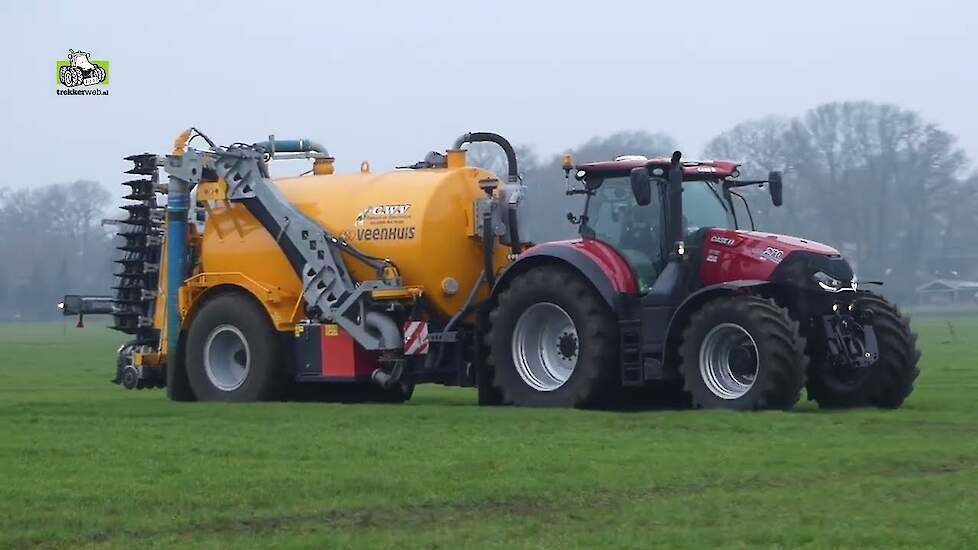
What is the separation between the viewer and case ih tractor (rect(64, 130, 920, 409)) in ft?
57.9

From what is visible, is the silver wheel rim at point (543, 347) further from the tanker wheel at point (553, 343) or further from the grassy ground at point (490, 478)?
the grassy ground at point (490, 478)

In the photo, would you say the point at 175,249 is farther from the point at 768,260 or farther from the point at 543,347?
the point at 768,260

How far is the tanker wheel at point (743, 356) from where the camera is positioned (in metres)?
16.6

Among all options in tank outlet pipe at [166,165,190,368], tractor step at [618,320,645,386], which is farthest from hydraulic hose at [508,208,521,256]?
tank outlet pipe at [166,165,190,368]

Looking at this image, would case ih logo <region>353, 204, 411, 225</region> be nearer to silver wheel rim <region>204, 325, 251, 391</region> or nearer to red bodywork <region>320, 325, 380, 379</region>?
red bodywork <region>320, 325, 380, 379</region>

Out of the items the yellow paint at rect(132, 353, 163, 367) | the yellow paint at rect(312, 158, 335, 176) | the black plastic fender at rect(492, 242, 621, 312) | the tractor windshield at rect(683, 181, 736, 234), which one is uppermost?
the yellow paint at rect(312, 158, 335, 176)

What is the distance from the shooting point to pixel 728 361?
17.4 m

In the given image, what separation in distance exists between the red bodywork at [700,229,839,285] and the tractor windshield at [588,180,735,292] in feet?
1.06

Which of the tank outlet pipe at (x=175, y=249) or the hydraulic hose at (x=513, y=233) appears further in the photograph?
the tank outlet pipe at (x=175, y=249)

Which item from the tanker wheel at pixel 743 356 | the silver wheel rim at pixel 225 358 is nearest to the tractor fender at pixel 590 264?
the tanker wheel at pixel 743 356

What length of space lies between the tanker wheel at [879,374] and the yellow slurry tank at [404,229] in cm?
440

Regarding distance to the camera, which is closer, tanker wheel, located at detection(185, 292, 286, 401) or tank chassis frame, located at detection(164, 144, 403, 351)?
tank chassis frame, located at detection(164, 144, 403, 351)

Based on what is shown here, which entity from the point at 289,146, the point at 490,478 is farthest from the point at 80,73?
the point at 490,478

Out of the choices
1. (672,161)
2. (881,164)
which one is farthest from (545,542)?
(881,164)
